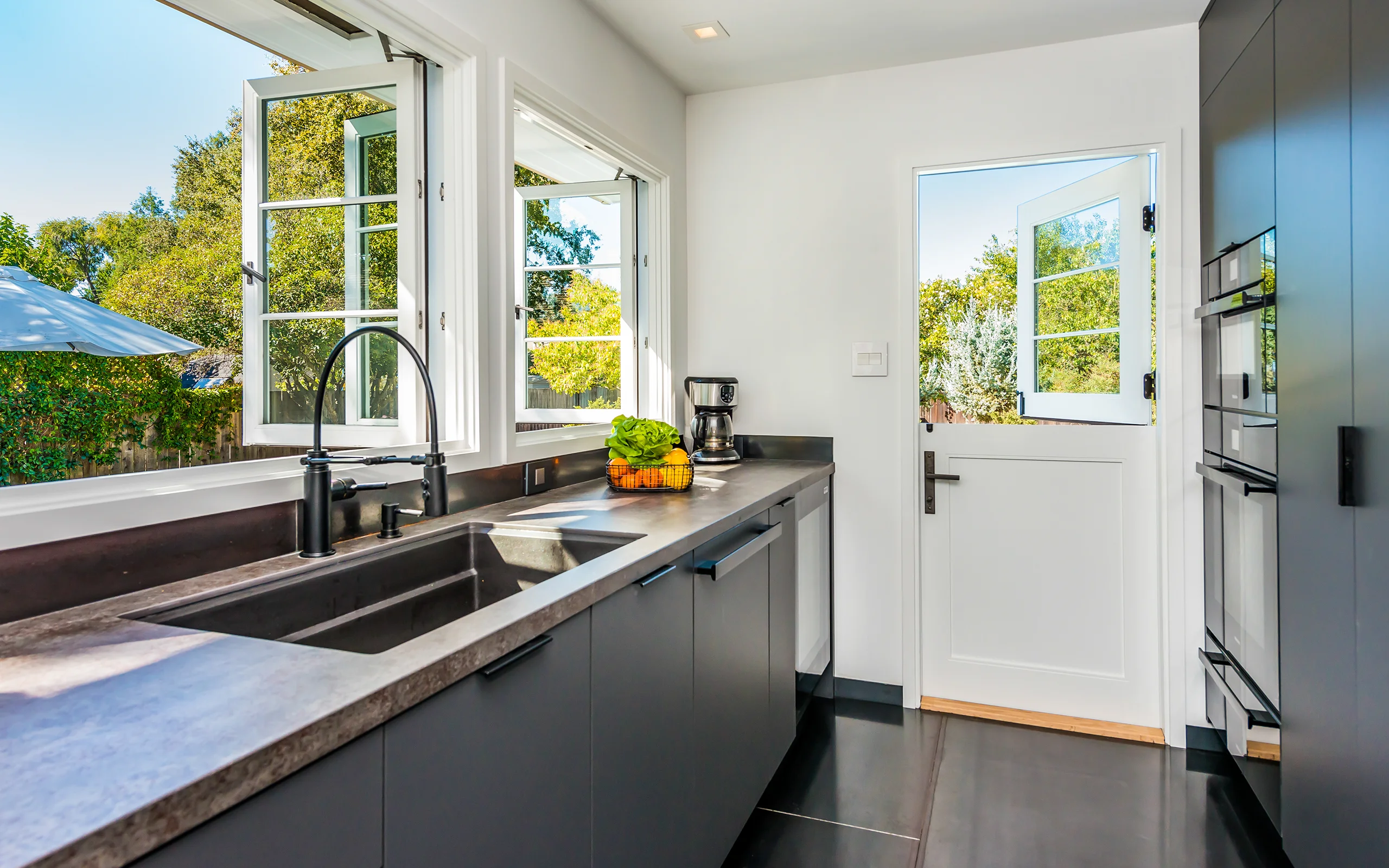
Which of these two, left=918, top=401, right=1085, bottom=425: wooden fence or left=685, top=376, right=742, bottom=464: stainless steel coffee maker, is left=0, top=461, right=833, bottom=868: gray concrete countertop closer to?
left=685, top=376, right=742, bottom=464: stainless steel coffee maker

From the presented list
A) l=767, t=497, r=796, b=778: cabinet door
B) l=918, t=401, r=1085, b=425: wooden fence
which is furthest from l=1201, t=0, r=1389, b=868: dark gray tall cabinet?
l=767, t=497, r=796, b=778: cabinet door

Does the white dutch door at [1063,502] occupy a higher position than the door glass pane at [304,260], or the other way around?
the door glass pane at [304,260]

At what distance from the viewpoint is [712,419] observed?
306 centimetres

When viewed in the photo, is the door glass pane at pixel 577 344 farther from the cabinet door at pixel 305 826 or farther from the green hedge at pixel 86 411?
the cabinet door at pixel 305 826

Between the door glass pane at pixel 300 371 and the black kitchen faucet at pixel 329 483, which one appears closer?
the black kitchen faucet at pixel 329 483

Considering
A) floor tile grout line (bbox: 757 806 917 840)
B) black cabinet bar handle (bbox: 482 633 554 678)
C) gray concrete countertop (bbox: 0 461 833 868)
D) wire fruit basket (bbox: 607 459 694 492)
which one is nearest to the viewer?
gray concrete countertop (bbox: 0 461 833 868)

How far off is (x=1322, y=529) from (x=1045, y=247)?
1.54m

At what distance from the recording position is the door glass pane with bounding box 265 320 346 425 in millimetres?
1747

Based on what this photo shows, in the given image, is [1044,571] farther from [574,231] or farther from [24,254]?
[24,254]

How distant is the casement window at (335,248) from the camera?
68.1 inches

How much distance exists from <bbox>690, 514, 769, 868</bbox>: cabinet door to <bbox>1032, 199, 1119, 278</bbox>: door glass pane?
5.41ft

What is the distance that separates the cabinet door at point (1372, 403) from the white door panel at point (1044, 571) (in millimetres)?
1299

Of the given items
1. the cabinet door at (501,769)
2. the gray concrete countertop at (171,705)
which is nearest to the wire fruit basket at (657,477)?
the gray concrete countertop at (171,705)

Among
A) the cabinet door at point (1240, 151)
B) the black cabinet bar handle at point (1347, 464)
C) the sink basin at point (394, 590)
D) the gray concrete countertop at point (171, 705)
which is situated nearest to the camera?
the gray concrete countertop at point (171, 705)
